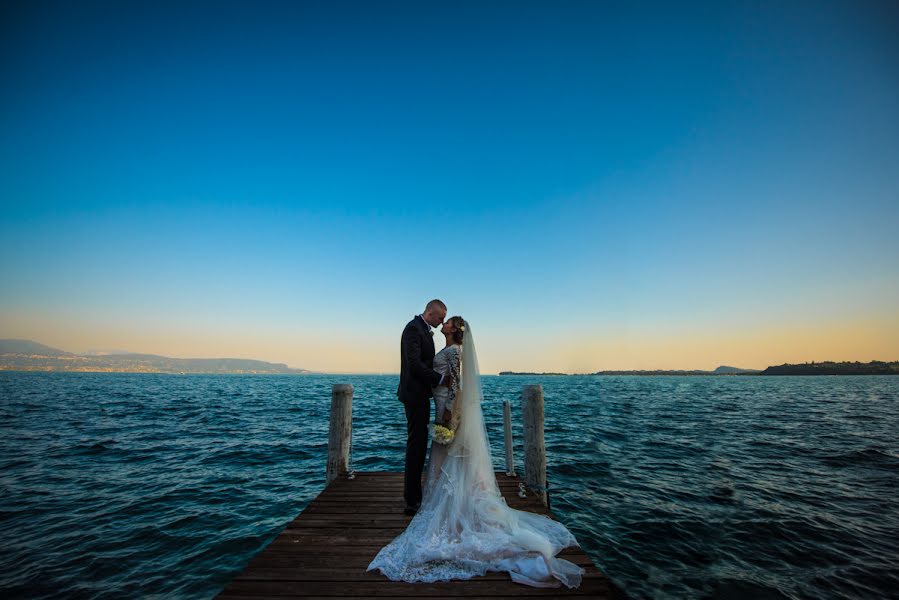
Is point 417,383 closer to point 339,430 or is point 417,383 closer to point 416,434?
point 416,434

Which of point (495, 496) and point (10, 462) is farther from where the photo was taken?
point (10, 462)

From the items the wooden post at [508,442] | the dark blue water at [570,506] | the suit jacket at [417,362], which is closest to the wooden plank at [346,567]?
the suit jacket at [417,362]

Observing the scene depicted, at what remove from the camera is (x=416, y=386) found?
566 centimetres

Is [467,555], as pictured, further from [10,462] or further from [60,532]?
[10,462]

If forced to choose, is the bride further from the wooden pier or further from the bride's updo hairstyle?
the wooden pier

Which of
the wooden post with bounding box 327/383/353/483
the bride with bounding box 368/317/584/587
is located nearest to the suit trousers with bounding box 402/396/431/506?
the bride with bounding box 368/317/584/587

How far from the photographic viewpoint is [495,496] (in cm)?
516

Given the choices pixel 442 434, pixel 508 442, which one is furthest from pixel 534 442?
pixel 442 434

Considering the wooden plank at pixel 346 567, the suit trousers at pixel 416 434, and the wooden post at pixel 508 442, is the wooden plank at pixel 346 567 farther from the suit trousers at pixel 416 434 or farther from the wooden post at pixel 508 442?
the wooden post at pixel 508 442

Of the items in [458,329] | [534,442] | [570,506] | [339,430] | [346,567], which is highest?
[458,329]

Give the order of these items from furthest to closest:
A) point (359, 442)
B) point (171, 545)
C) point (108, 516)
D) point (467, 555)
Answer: point (359, 442)
point (108, 516)
point (171, 545)
point (467, 555)

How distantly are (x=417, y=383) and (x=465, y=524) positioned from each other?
1971 mm

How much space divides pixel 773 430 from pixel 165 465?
96.3 ft

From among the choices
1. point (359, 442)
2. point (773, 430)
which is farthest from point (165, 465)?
point (773, 430)
